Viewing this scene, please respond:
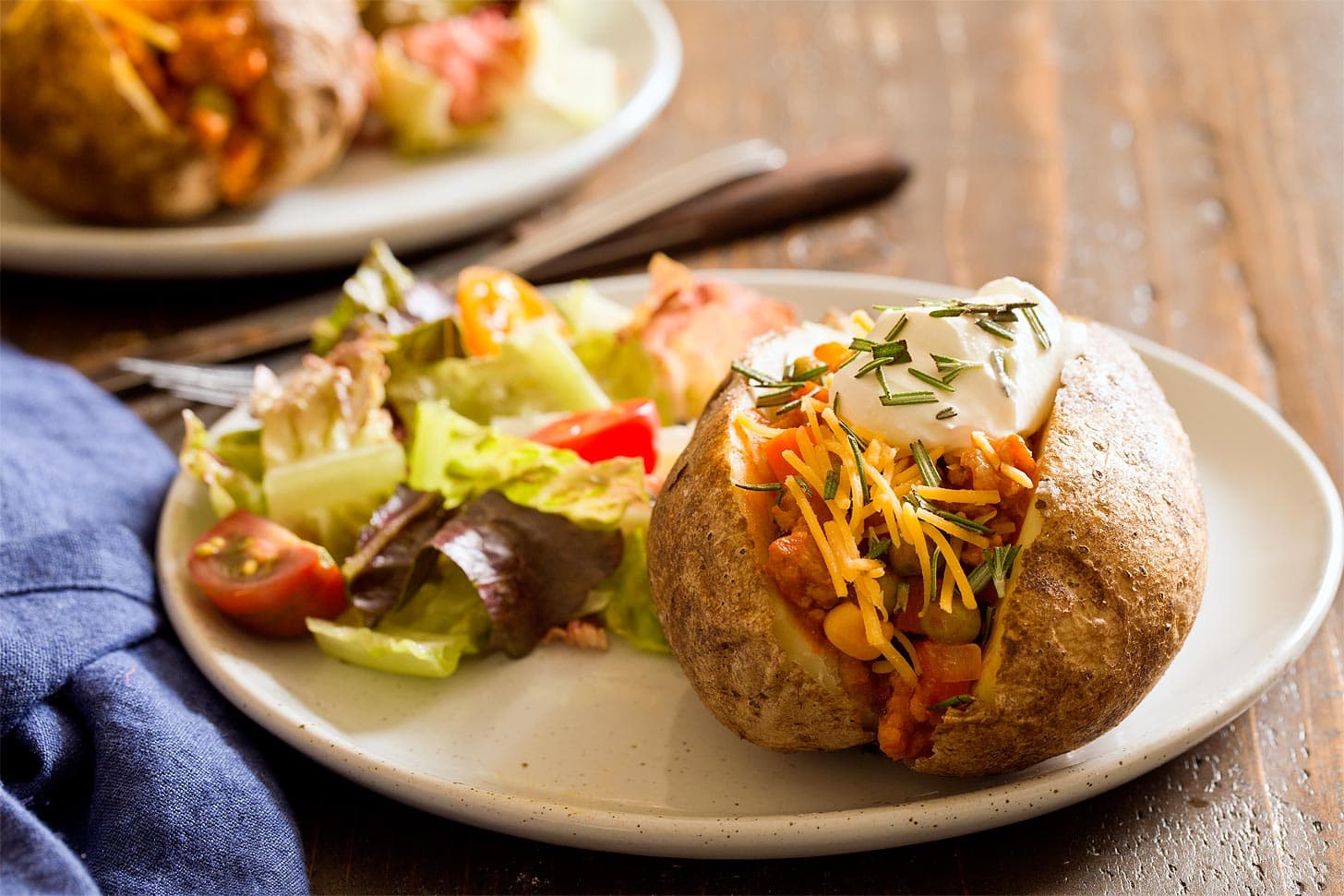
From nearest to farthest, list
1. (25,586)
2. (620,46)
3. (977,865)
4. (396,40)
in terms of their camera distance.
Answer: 1. (977,865)
2. (25,586)
3. (396,40)
4. (620,46)

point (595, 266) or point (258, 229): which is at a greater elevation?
point (258, 229)

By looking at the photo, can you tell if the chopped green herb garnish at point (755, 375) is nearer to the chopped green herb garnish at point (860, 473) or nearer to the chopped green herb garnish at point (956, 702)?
the chopped green herb garnish at point (860, 473)

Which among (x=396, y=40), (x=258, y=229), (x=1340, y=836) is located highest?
(x=396, y=40)

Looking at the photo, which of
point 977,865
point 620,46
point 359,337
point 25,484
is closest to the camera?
point 977,865

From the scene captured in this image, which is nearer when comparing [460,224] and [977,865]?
[977,865]

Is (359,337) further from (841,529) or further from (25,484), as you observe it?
(841,529)

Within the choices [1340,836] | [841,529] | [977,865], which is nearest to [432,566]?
[841,529]

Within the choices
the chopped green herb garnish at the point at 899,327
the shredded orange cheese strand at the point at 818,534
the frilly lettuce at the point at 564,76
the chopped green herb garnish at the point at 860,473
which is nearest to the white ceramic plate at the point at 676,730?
Answer: the shredded orange cheese strand at the point at 818,534
